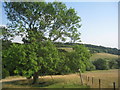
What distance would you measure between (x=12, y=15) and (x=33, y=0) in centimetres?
491

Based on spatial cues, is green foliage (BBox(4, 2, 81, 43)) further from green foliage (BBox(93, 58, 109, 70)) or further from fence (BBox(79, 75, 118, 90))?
green foliage (BBox(93, 58, 109, 70))

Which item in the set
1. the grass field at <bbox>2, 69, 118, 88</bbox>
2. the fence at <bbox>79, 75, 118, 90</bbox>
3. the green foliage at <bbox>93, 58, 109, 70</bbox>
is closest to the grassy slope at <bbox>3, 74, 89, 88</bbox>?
the grass field at <bbox>2, 69, 118, 88</bbox>

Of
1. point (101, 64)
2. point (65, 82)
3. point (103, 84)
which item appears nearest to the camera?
point (103, 84)

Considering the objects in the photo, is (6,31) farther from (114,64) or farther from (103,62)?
(114,64)

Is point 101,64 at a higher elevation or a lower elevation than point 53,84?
lower

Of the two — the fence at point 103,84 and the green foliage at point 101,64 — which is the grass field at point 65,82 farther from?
the green foliage at point 101,64

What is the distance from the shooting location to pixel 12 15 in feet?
113

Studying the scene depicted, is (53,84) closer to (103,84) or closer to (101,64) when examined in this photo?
(103,84)

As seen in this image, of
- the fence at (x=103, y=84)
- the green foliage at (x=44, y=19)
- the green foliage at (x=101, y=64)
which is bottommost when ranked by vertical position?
the green foliage at (x=101, y=64)

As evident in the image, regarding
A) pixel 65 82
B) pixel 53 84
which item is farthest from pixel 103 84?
pixel 53 84

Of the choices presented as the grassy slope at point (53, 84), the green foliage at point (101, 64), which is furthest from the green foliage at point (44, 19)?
the green foliage at point (101, 64)

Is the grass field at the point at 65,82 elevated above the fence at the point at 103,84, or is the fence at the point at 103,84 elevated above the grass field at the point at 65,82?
the fence at the point at 103,84

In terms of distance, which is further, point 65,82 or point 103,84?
point 65,82

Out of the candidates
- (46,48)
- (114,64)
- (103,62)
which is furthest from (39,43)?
(114,64)
